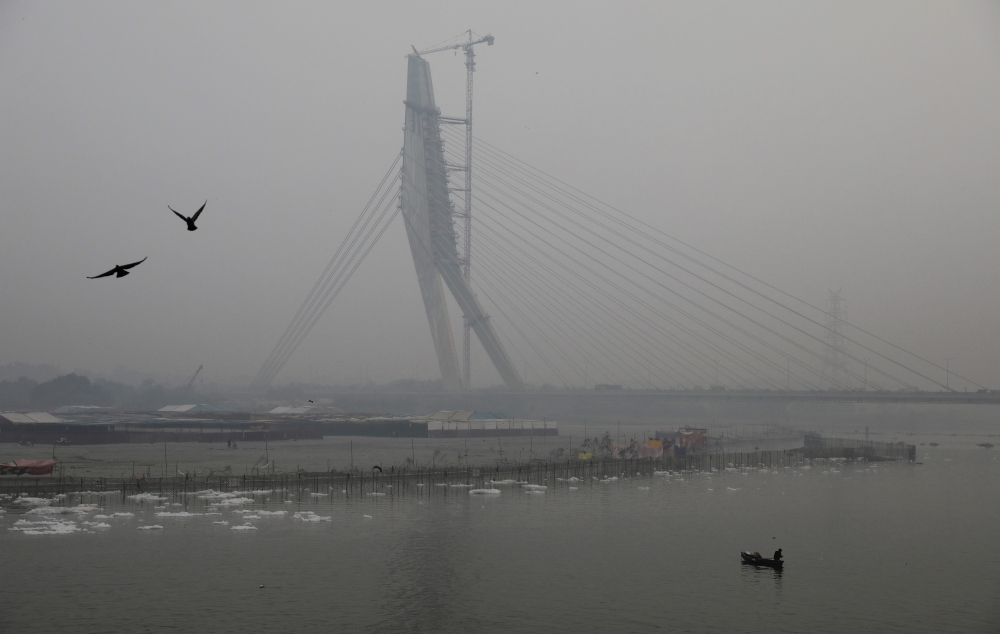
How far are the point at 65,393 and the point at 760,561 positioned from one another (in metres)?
147

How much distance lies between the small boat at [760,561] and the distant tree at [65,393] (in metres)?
143

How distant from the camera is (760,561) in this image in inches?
1251

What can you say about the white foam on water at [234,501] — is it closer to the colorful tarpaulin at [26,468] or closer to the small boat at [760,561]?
the colorful tarpaulin at [26,468]

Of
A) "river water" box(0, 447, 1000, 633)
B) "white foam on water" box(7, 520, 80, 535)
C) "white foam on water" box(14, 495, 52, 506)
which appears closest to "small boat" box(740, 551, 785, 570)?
"river water" box(0, 447, 1000, 633)

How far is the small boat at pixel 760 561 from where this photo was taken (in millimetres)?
31500

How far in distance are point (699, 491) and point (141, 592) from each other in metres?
34.9

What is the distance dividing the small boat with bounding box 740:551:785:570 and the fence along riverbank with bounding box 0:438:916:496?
2016cm

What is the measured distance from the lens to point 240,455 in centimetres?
6309

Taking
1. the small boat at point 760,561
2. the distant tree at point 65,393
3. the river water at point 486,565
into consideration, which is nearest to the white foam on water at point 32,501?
the river water at point 486,565

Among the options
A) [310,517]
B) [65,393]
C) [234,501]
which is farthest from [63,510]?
[65,393]

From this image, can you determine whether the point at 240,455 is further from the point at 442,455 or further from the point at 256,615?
the point at 256,615

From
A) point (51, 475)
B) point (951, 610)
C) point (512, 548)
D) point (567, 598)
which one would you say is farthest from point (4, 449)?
point (951, 610)

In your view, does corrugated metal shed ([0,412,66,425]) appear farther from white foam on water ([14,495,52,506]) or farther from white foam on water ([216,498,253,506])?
white foam on water ([216,498,253,506])

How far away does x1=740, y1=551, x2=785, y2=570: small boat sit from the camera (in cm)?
3150
